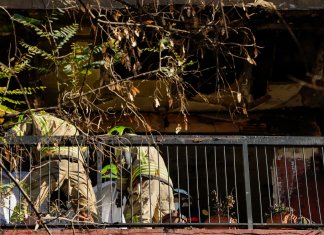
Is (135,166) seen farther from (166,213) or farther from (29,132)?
(29,132)

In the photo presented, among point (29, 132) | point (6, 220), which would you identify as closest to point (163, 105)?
point (29, 132)

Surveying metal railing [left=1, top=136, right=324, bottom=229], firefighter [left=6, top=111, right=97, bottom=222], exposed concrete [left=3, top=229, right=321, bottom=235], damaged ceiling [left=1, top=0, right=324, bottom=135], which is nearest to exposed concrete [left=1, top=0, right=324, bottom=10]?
damaged ceiling [left=1, top=0, right=324, bottom=135]

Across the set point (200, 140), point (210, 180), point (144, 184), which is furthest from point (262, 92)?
point (144, 184)

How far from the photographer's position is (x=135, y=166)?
311 inches

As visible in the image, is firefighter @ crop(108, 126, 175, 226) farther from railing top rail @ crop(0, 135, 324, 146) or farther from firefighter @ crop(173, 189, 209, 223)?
firefighter @ crop(173, 189, 209, 223)

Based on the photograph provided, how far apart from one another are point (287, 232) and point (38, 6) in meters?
4.88

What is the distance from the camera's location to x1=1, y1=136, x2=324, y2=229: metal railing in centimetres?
Result: 682

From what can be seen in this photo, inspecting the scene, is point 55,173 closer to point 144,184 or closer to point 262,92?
point 144,184

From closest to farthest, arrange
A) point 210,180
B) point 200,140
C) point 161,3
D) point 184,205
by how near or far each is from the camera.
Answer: point 200,140
point 161,3
point 184,205
point 210,180

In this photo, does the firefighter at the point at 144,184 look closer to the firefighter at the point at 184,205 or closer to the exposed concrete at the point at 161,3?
the firefighter at the point at 184,205

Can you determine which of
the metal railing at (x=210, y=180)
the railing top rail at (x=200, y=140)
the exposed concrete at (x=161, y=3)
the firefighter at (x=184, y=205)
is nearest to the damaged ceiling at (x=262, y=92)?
the exposed concrete at (x=161, y=3)

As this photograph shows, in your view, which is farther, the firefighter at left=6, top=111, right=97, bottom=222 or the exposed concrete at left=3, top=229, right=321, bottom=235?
the firefighter at left=6, top=111, right=97, bottom=222

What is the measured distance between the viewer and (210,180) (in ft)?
42.9

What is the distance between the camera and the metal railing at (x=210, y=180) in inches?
269
